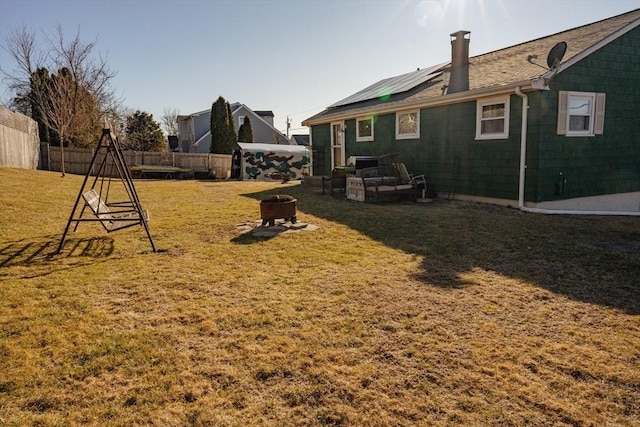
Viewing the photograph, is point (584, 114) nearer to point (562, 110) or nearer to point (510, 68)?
point (562, 110)

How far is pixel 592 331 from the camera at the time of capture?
3.23 m

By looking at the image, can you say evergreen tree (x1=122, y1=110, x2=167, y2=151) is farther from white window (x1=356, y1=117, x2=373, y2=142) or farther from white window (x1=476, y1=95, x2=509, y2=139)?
white window (x1=476, y1=95, x2=509, y2=139)

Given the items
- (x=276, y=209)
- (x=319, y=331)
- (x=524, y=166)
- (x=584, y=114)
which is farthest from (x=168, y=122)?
(x=319, y=331)

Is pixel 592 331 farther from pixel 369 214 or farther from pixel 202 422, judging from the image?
pixel 369 214

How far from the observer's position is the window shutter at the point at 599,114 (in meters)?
9.59

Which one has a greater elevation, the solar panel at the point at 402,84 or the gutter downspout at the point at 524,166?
the solar panel at the point at 402,84

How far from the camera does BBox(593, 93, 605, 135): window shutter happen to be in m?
9.59

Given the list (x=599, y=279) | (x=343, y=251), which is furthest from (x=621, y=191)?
(x=343, y=251)

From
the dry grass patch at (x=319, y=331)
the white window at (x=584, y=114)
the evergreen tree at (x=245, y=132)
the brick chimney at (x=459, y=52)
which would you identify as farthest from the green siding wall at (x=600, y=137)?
the evergreen tree at (x=245, y=132)

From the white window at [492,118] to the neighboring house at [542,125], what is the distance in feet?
0.08

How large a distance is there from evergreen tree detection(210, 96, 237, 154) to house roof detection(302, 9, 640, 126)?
16396mm

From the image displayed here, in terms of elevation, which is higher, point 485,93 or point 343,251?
point 485,93

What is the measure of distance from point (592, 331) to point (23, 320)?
14.9 ft

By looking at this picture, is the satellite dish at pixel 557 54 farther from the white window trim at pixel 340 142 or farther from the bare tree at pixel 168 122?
the bare tree at pixel 168 122
